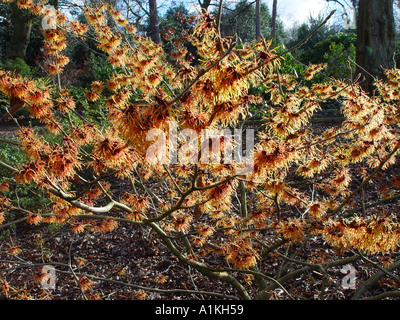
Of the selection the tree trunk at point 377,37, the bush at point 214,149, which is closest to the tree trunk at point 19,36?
the bush at point 214,149

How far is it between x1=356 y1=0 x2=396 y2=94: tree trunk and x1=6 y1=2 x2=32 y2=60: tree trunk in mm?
13496

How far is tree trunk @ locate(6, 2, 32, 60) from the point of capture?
44.4 feet

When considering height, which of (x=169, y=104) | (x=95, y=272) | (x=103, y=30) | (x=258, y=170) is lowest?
(x=95, y=272)

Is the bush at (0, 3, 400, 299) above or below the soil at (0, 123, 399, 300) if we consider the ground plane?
above

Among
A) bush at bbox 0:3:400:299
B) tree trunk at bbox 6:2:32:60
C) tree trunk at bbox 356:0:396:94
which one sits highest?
tree trunk at bbox 6:2:32:60

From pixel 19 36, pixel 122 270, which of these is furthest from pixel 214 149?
pixel 19 36

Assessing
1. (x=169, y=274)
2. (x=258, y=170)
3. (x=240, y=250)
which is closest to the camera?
(x=258, y=170)

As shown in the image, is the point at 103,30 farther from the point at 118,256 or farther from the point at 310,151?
the point at 118,256

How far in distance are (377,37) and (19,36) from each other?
47.5 ft

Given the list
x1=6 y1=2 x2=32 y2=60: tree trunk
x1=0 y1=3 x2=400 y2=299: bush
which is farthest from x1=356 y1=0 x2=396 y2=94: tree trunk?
x1=6 y1=2 x2=32 y2=60: tree trunk

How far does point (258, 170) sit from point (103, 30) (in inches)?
107

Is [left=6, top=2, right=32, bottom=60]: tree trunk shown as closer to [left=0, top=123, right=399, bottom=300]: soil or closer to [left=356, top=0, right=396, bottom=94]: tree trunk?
[left=0, top=123, right=399, bottom=300]: soil

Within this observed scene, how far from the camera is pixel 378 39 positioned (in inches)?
245
